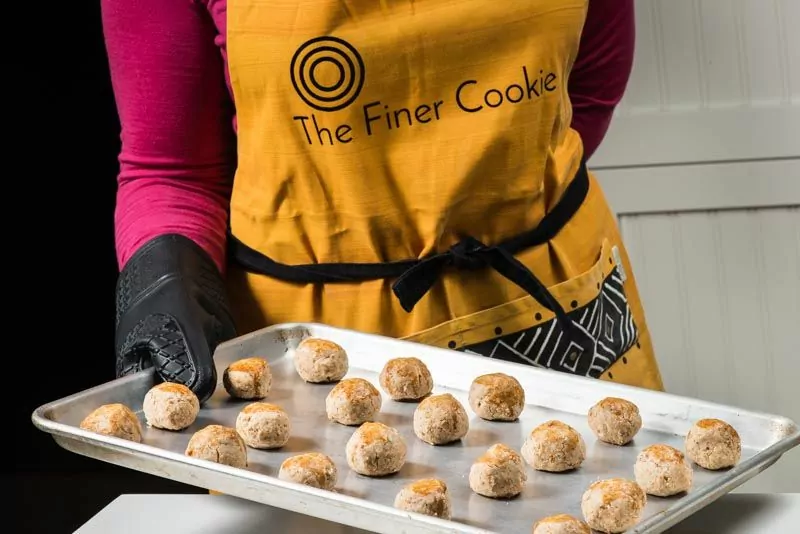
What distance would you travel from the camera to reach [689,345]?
6.01 feet

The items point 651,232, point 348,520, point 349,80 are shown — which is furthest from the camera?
point 651,232

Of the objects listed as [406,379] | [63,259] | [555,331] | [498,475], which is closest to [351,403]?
[406,379]

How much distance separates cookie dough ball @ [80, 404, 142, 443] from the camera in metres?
0.84

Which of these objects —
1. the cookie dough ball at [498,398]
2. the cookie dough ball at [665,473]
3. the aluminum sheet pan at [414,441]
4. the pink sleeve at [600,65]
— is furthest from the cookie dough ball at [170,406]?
the pink sleeve at [600,65]

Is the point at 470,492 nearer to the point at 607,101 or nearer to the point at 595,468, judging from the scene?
the point at 595,468

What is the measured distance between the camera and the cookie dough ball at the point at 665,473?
765mm

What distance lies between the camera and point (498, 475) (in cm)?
77

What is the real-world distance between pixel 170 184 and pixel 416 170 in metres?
0.27

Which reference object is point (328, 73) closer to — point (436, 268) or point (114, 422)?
point (436, 268)

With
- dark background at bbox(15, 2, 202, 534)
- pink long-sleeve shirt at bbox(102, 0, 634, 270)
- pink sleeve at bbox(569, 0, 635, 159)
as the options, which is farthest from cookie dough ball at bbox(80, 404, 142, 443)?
dark background at bbox(15, 2, 202, 534)

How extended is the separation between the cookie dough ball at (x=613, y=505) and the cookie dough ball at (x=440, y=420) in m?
0.15

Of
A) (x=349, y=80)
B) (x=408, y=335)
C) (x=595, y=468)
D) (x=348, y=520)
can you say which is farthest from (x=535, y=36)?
(x=348, y=520)

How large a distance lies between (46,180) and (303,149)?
1194 millimetres

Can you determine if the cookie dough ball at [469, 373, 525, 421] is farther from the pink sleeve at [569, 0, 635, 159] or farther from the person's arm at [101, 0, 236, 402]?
the pink sleeve at [569, 0, 635, 159]
